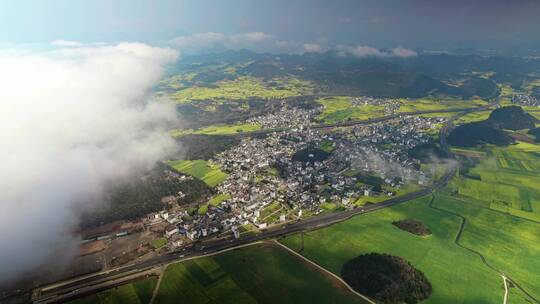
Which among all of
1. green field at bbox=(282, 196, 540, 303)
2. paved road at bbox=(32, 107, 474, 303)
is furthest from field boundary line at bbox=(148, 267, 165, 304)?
green field at bbox=(282, 196, 540, 303)

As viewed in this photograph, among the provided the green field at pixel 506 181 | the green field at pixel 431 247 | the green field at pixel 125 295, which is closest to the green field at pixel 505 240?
the green field at pixel 431 247

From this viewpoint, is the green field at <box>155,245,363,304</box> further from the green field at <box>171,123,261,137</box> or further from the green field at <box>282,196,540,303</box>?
the green field at <box>171,123,261,137</box>

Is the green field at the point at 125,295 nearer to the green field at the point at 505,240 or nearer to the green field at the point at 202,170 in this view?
the green field at the point at 202,170

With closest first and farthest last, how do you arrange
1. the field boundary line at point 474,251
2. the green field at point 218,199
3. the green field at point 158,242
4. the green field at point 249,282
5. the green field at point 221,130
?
the green field at point 249,282 < the field boundary line at point 474,251 < the green field at point 158,242 < the green field at point 218,199 < the green field at point 221,130

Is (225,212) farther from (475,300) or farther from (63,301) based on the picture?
(475,300)

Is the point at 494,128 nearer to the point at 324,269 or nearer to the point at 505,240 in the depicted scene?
the point at 505,240
